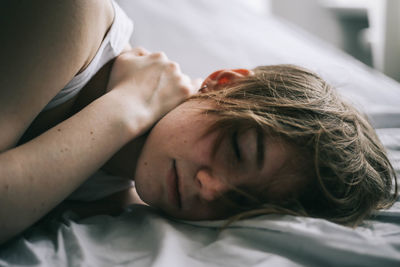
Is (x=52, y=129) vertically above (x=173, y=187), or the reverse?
(x=52, y=129)

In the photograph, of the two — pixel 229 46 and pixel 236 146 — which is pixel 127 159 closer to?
pixel 236 146

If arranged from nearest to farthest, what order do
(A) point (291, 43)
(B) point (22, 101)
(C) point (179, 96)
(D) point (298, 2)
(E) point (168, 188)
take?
(B) point (22, 101) → (E) point (168, 188) → (C) point (179, 96) → (A) point (291, 43) → (D) point (298, 2)

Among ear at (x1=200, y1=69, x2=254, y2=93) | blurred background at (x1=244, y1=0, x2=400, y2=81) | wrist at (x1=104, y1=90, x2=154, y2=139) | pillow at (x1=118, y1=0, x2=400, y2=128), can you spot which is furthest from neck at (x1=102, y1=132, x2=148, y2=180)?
blurred background at (x1=244, y1=0, x2=400, y2=81)

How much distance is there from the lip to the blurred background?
1.90 m

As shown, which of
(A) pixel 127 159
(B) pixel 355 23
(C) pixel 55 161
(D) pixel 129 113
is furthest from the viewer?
(B) pixel 355 23

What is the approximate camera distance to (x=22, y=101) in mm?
590

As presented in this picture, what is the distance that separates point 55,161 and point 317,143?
44 centimetres

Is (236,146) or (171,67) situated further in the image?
(171,67)

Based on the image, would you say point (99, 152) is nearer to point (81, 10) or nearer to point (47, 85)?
point (47, 85)

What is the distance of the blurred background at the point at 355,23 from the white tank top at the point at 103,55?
5.58 feet

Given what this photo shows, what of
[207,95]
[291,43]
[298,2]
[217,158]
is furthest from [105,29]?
[298,2]

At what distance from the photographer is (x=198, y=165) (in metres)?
0.68

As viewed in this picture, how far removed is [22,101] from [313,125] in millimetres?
491

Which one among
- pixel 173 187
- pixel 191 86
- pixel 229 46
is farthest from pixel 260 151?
pixel 229 46
